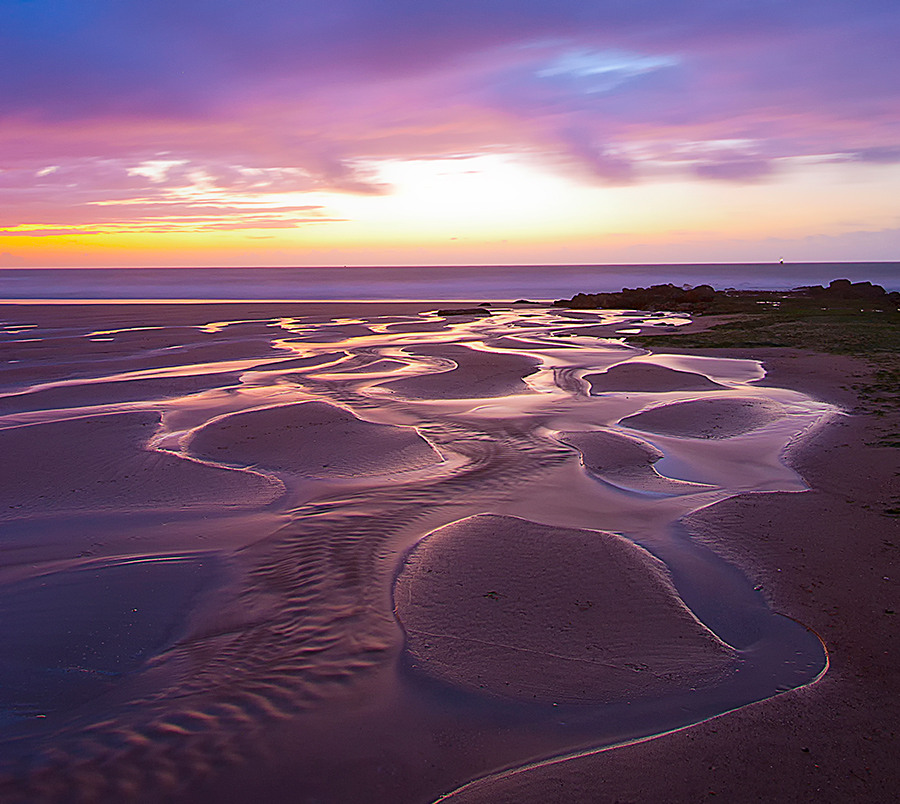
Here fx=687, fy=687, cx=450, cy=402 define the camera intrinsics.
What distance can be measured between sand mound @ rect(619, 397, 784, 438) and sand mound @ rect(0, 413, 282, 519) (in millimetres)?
7233

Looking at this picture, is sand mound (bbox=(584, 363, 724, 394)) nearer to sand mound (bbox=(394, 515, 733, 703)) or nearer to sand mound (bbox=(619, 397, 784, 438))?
sand mound (bbox=(619, 397, 784, 438))

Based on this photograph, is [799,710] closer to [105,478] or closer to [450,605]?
[450,605]

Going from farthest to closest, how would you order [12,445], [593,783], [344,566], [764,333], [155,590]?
[764,333] < [12,445] < [344,566] < [155,590] < [593,783]

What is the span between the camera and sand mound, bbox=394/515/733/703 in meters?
5.06

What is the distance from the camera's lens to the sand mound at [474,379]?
1677 centimetres

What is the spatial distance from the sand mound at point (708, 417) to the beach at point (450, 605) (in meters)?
0.10

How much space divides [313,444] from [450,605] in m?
6.16

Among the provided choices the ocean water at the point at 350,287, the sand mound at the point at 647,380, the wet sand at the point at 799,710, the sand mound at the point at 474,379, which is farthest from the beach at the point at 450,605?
the ocean water at the point at 350,287

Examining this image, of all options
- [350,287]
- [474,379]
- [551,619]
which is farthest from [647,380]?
[350,287]

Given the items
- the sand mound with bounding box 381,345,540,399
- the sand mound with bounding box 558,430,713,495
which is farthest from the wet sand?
the sand mound with bounding box 381,345,540,399

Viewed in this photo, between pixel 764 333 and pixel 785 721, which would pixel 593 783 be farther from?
pixel 764 333

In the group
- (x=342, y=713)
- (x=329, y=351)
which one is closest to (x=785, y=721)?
(x=342, y=713)

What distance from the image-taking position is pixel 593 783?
4047mm

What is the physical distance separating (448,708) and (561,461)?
20.7 feet
